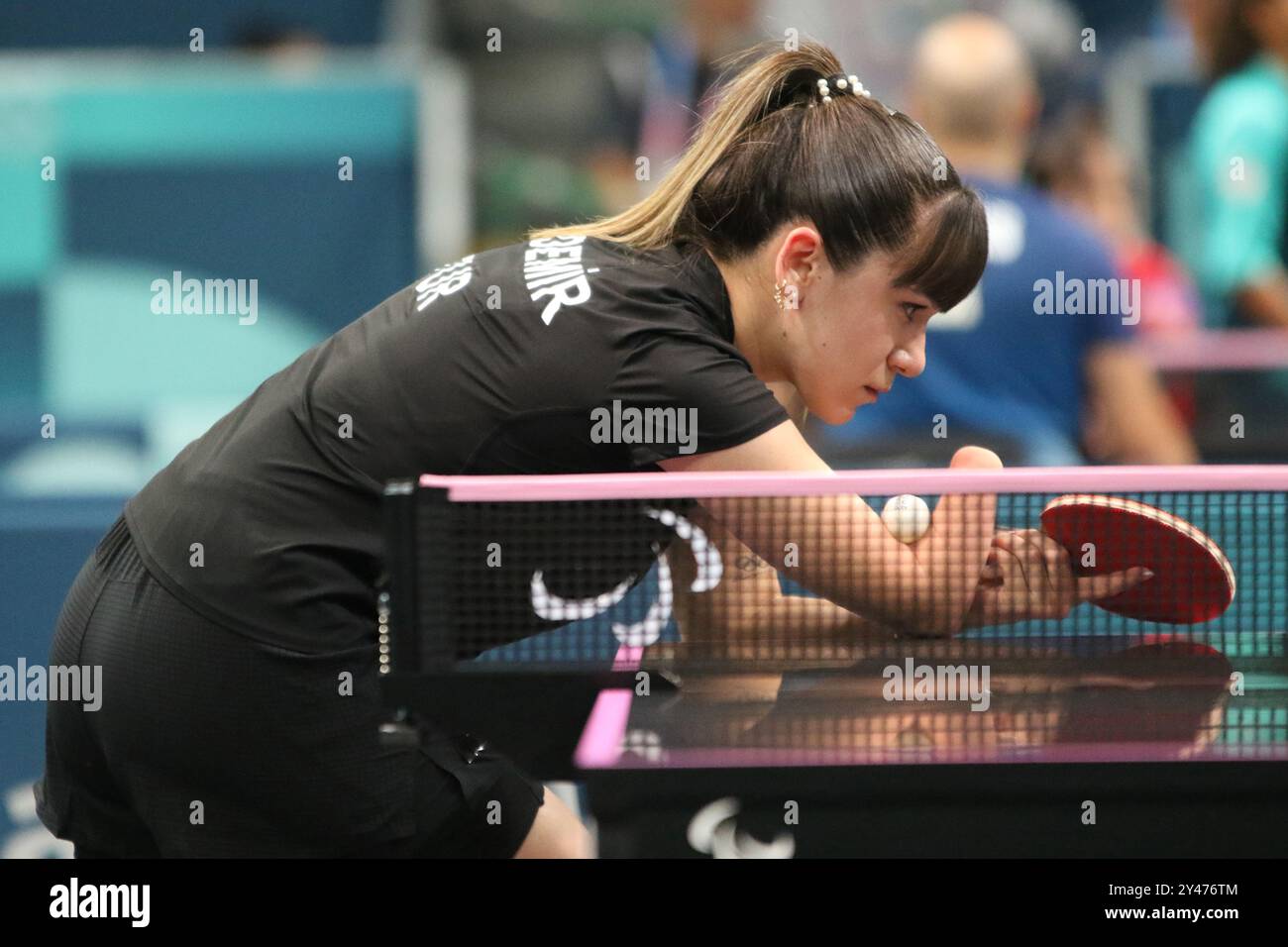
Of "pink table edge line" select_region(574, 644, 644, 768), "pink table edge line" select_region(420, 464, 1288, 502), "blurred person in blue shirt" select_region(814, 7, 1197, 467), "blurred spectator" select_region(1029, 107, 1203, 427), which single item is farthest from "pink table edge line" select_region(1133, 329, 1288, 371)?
"pink table edge line" select_region(574, 644, 644, 768)

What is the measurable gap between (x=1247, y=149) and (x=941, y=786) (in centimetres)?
417

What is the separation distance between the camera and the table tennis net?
2135 mm

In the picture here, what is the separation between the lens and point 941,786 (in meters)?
1.98

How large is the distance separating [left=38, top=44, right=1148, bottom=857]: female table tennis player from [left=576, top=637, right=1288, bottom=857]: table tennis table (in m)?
0.26

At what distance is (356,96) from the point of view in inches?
281

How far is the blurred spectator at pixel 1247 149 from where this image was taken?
5.52 meters

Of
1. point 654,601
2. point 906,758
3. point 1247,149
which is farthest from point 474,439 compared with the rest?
point 1247,149

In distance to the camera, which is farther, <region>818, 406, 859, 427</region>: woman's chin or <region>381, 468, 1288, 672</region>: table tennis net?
<region>818, 406, 859, 427</region>: woman's chin

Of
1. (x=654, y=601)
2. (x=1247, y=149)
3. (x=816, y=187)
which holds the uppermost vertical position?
(x=1247, y=149)

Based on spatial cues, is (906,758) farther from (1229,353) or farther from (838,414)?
(1229,353)

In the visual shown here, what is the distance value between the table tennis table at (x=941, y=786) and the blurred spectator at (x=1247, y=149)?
380cm

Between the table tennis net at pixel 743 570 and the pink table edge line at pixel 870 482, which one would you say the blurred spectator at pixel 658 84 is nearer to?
the table tennis net at pixel 743 570

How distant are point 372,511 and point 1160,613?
44.4 inches

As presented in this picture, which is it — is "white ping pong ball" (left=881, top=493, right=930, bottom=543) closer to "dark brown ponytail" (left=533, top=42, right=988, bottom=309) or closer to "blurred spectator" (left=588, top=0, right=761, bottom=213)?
"dark brown ponytail" (left=533, top=42, right=988, bottom=309)
